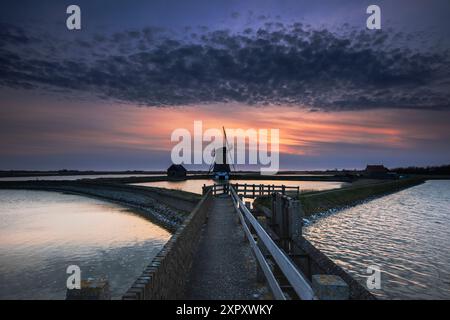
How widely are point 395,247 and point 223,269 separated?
13.7m

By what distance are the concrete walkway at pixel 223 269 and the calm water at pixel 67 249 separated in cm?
475

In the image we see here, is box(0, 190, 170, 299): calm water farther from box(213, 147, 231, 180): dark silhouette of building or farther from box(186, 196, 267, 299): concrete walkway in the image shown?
box(213, 147, 231, 180): dark silhouette of building

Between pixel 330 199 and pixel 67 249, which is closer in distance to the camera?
pixel 67 249

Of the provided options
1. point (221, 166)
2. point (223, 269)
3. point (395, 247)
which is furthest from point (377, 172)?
point (223, 269)

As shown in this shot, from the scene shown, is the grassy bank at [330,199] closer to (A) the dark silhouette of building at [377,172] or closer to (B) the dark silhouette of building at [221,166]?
(B) the dark silhouette of building at [221,166]

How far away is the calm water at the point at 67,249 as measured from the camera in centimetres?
1343

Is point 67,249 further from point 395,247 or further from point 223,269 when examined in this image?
point 395,247

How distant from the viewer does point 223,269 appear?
7.88 meters

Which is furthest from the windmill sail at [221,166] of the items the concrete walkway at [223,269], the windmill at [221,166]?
the concrete walkway at [223,269]

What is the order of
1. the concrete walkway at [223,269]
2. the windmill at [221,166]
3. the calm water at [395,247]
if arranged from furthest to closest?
the windmill at [221,166], the calm water at [395,247], the concrete walkway at [223,269]

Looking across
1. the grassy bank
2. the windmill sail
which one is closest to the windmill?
the windmill sail

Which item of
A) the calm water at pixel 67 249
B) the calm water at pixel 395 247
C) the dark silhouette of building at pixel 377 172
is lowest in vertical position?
the calm water at pixel 67 249

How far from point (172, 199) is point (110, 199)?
23.1 m
